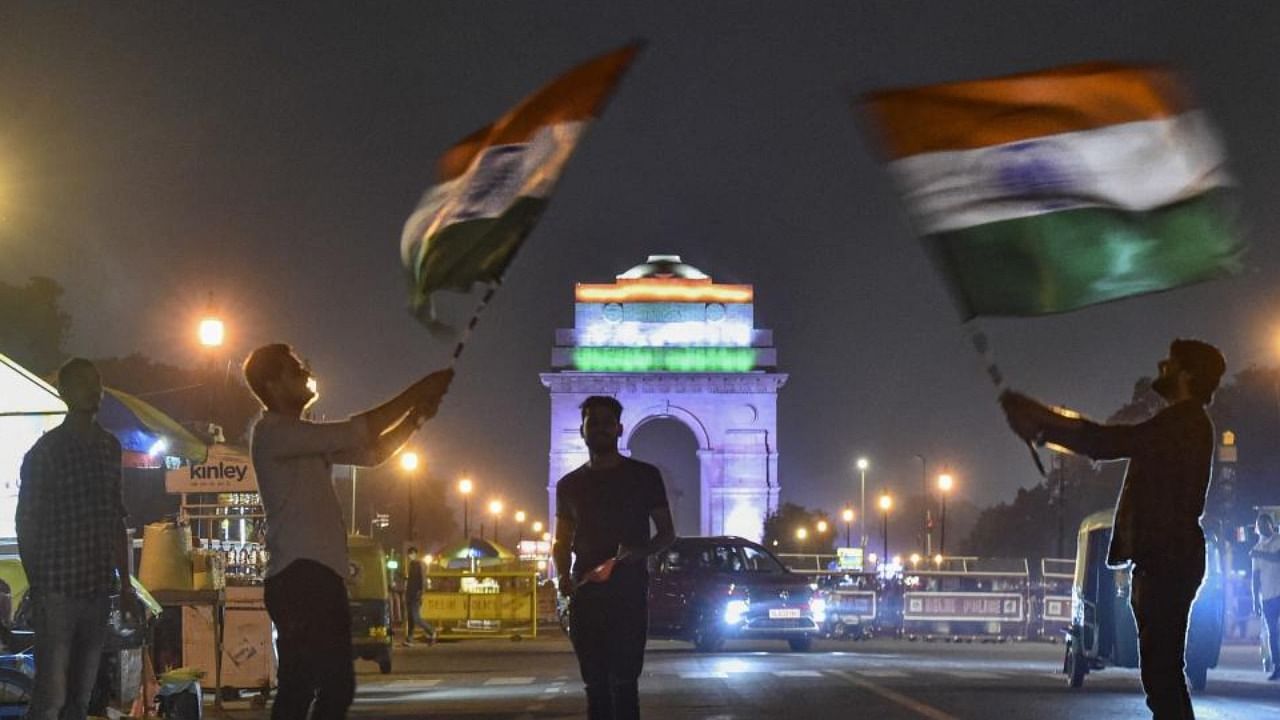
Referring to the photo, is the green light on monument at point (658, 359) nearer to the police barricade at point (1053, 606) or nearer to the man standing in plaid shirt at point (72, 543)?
the police barricade at point (1053, 606)

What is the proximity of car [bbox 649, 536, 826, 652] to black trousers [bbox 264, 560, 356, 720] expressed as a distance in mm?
21049

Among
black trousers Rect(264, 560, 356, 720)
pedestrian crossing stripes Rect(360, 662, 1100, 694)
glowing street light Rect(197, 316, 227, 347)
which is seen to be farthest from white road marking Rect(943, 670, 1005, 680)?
glowing street light Rect(197, 316, 227, 347)

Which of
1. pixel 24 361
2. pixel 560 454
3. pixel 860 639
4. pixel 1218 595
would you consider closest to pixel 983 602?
pixel 860 639

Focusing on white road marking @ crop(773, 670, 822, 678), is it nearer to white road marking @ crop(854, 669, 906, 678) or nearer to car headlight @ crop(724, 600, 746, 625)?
white road marking @ crop(854, 669, 906, 678)

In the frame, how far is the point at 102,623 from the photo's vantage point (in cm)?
1057

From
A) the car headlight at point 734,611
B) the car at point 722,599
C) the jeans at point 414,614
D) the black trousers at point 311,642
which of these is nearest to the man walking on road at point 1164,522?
the black trousers at point 311,642

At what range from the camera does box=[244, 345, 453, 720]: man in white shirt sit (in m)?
8.55

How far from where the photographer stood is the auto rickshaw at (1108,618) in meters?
18.2

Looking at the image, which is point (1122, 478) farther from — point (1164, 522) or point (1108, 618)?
point (1164, 522)

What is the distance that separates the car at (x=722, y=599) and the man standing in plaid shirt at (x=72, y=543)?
19.2 meters

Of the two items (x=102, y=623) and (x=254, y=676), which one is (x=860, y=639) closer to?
(x=254, y=676)

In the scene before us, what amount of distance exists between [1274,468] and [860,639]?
153 ft

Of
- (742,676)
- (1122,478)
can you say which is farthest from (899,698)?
(1122,478)

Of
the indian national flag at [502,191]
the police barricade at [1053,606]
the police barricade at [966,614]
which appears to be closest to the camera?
the indian national flag at [502,191]
